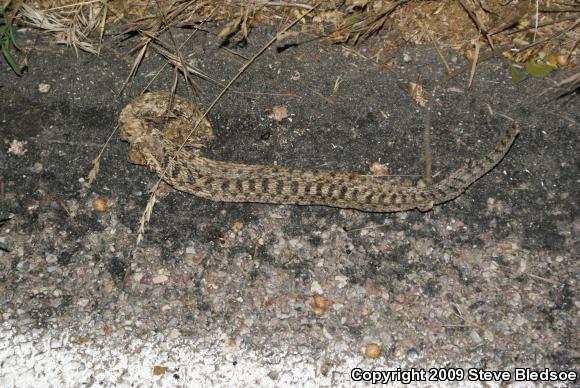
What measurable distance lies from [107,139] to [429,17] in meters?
2.72

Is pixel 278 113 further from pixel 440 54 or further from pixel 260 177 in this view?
pixel 440 54

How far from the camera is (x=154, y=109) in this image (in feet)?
14.1

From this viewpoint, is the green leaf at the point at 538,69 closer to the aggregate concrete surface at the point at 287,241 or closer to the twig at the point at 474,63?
the aggregate concrete surface at the point at 287,241

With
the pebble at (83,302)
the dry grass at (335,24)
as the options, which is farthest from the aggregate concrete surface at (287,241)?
the dry grass at (335,24)

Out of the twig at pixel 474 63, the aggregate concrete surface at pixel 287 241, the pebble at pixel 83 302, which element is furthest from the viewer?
the twig at pixel 474 63

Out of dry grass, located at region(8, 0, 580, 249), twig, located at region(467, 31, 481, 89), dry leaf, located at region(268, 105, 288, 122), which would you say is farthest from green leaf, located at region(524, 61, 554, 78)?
dry leaf, located at region(268, 105, 288, 122)

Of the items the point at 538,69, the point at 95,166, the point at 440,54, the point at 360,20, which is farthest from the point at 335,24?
the point at 95,166

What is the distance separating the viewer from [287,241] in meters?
3.99

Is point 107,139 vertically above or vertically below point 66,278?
above

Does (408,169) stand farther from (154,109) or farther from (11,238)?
(11,238)

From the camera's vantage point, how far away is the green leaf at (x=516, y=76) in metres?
4.33

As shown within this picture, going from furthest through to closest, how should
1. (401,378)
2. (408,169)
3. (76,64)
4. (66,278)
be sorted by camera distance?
(76,64) < (408,169) < (66,278) < (401,378)

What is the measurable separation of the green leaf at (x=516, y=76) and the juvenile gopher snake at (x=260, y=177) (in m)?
0.54

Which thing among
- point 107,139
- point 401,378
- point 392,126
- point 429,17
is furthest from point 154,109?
point 401,378
